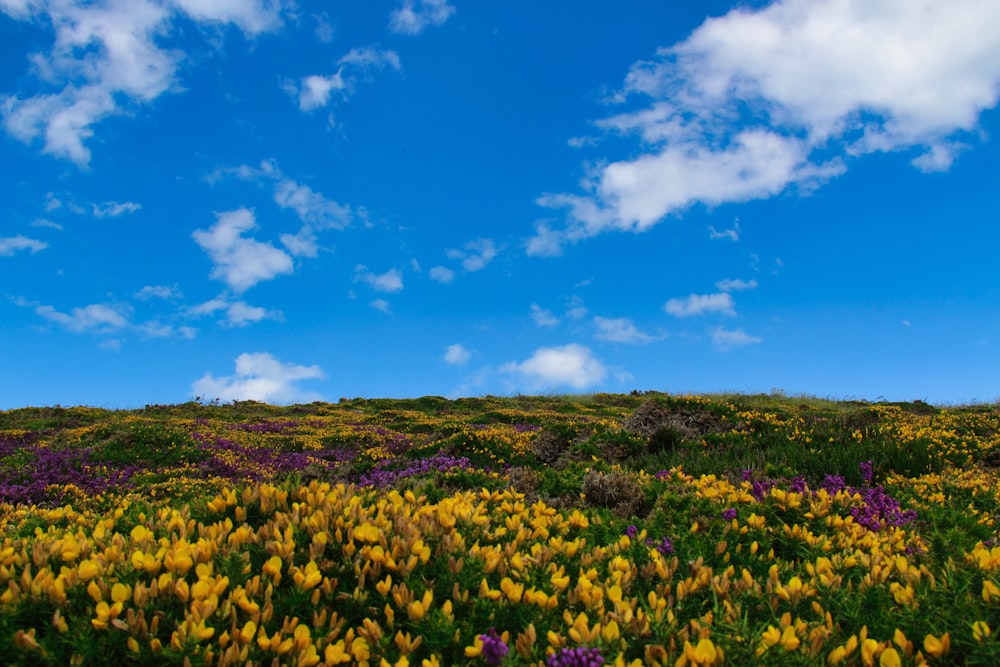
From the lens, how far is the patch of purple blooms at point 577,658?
2.64 metres

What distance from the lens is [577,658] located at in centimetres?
271

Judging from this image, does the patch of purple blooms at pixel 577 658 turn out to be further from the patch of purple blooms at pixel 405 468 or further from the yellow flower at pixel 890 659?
the patch of purple blooms at pixel 405 468

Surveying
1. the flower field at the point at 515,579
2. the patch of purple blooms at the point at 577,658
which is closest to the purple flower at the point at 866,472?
the flower field at the point at 515,579

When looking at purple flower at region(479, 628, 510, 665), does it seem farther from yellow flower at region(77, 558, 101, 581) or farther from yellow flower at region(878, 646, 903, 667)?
yellow flower at region(77, 558, 101, 581)

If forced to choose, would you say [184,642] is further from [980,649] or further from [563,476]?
[563,476]

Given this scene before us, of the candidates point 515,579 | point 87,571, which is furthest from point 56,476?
point 515,579

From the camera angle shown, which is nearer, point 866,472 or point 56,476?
point 866,472

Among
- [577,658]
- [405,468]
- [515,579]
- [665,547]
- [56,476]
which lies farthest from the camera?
[56,476]

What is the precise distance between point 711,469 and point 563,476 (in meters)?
3.13

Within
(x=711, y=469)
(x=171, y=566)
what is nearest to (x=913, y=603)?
(x=171, y=566)

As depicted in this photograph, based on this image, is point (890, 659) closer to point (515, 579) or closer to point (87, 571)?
point (515, 579)

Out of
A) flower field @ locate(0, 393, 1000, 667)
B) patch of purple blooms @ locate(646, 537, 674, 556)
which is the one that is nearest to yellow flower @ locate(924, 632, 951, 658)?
flower field @ locate(0, 393, 1000, 667)

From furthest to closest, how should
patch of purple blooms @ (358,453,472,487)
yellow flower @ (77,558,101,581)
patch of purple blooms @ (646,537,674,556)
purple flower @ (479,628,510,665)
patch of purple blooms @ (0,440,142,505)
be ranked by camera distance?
1. patch of purple blooms @ (0,440,142,505)
2. patch of purple blooms @ (358,453,472,487)
3. patch of purple blooms @ (646,537,674,556)
4. yellow flower @ (77,558,101,581)
5. purple flower @ (479,628,510,665)

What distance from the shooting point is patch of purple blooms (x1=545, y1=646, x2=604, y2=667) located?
264 cm
